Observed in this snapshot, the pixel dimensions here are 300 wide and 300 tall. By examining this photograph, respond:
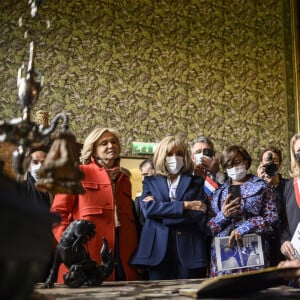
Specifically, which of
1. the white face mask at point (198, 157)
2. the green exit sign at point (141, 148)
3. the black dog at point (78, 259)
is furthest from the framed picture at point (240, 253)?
the green exit sign at point (141, 148)

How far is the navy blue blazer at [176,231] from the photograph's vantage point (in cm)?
284

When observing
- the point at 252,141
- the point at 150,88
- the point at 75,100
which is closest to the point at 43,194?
the point at 75,100

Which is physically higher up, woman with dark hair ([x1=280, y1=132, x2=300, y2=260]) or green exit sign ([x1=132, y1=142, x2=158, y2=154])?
green exit sign ([x1=132, y1=142, x2=158, y2=154])

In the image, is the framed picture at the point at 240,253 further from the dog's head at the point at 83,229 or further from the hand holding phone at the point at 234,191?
the dog's head at the point at 83,229

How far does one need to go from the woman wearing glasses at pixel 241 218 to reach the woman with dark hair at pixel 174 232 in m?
0.09

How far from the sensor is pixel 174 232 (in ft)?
9.52

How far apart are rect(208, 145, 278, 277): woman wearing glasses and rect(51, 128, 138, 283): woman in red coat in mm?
504

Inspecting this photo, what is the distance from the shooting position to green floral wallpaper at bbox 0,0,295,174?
5.93 meters

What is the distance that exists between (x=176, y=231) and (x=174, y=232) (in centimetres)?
1

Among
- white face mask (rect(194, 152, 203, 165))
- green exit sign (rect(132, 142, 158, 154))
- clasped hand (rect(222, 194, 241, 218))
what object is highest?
green exit sign (rect(132, 142, 158, 154))

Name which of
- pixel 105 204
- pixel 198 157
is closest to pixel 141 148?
pixel 198 157

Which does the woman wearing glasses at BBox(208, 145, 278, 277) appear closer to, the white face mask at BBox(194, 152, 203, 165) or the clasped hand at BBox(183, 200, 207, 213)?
the clasped hand at BBox(183, 200, 207, 213)

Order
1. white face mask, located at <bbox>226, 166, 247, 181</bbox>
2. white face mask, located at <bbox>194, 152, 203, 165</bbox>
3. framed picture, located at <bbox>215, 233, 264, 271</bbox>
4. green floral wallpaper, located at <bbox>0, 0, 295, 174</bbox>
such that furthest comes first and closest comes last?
green floral wallpaper, located at <bbox>0, 0, 295, 174</bbox> < white face mask, located at <bbox>194, 152, 203, 165</bbox> < white face mask, located at <bbox>226, 166, 247, 181</bbox> < framed picture, located at <bbox>215, 233, 264, 271</bbox>

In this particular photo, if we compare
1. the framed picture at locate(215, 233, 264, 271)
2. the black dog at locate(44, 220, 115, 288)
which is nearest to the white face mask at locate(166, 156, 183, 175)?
the framed picture at locate(215, 233, 264, 271)
